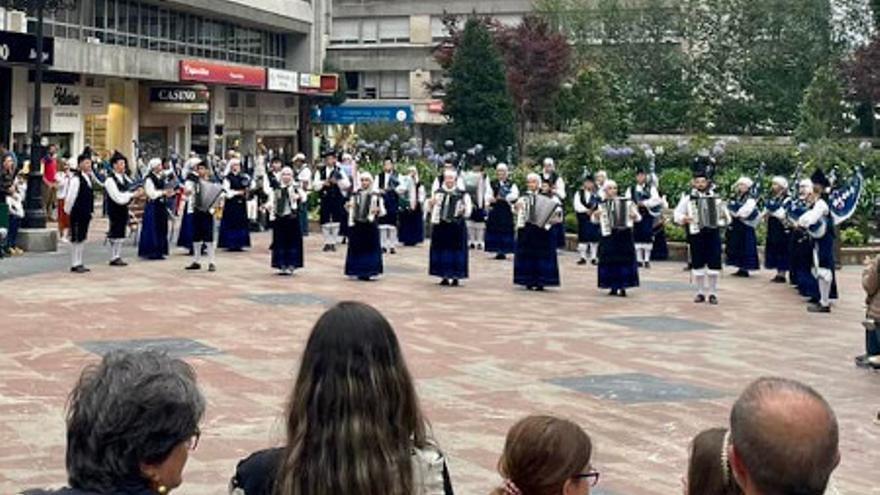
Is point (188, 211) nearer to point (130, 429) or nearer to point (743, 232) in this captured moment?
point (743, 232)

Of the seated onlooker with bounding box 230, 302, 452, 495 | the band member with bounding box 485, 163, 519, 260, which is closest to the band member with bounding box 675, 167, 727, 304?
the band member with bounding box 485, 163, 519, 260

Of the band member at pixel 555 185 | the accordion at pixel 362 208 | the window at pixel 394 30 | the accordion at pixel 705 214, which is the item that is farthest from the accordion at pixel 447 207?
the window at pixel 394 30

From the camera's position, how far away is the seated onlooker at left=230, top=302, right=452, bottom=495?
3639mm

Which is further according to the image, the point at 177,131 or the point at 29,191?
the point at 177,131

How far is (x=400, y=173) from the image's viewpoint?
94.1 feet

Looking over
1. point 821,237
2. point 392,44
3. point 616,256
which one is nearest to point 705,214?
point 616,256

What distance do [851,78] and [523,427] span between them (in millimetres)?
47560

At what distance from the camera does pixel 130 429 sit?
3189 millimetres

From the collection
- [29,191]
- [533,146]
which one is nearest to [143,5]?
[533,146]

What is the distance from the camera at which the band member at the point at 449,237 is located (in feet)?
64.2

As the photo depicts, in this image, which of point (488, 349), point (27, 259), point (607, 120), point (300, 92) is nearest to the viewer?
point (488, 349)

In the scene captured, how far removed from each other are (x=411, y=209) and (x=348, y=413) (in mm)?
23108

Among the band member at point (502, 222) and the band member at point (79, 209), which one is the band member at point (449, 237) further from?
the band member at point (79, 209)

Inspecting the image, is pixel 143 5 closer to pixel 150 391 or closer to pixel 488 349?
pixel 488 349
